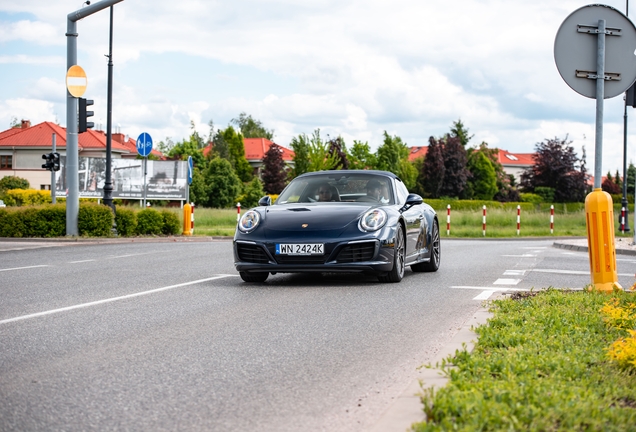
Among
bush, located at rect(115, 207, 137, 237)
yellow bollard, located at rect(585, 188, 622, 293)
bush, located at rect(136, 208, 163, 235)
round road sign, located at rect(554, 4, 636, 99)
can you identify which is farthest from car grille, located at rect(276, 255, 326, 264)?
bush, located at rect(136, 208, 163, 235)

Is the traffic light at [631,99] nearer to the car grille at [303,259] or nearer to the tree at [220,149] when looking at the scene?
the car grille at [303,259]

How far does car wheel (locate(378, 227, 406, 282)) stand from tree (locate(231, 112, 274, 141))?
12890 cm

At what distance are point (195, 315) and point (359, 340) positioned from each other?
1.86 m

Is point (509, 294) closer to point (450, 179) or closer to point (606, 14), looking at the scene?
point (606, 14)

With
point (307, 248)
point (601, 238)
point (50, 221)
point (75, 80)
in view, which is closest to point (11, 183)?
point (50, 221)

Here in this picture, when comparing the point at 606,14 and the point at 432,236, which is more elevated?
the point at 606,14

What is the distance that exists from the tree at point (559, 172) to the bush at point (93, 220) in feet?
177

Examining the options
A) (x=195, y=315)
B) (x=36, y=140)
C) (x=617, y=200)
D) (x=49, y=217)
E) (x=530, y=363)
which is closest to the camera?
(x=530, y=363)

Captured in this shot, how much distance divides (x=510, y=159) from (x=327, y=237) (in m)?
144

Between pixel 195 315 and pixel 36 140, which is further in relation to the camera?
pixel 36 140

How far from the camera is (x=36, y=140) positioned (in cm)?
8912

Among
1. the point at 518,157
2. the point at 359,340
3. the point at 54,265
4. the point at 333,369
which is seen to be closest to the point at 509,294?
the point at 359,340

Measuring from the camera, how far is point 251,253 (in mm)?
9984

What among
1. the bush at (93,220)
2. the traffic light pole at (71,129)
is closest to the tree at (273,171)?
the bush at (93,220)
